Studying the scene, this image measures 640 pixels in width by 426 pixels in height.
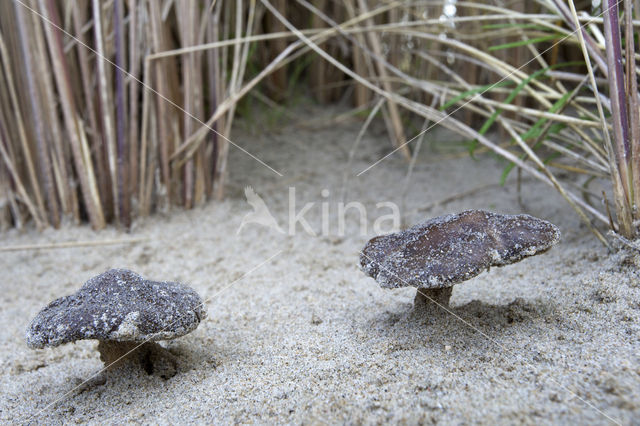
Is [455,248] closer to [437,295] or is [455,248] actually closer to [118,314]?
[437,295]

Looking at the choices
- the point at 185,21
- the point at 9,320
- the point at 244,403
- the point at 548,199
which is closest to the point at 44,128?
the point at 185,21

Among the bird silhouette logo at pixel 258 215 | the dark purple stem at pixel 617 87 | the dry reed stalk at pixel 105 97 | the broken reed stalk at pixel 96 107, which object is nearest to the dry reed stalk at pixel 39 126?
the broken reed stalk at pixel 96 107

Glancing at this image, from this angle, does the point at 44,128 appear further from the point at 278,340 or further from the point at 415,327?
the point at 415,327

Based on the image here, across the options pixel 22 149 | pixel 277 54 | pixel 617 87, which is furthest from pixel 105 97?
pixel 617 87

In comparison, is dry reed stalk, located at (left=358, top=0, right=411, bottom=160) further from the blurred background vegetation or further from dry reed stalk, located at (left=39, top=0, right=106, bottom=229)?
dry reed stalk, located at (left=39, top=0, right=106, bottom=229)

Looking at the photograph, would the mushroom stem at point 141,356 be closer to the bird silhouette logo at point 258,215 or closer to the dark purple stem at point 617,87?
the bird silhouette logo at point 258,215

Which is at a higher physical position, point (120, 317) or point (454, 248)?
point (454, 248)
